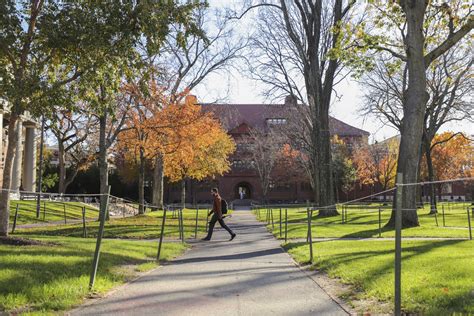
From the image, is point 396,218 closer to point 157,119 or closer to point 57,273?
point 57,273

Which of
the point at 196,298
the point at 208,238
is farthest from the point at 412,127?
the point at 196,298

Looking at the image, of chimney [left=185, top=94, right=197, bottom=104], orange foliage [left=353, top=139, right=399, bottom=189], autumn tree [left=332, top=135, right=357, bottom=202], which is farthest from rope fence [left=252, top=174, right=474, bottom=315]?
orange foliage [left=353, top=139, right=399, bottom=189]

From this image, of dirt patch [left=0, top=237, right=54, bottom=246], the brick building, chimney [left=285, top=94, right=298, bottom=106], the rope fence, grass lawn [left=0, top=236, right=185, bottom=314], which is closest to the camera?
the rope fence

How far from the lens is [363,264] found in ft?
31.4

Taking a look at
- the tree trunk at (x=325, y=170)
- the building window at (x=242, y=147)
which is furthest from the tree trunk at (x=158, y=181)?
the building window at (x=242, y=147)

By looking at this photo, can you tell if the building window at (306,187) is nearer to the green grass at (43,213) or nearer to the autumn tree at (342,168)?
the autumn tree at (342,168)

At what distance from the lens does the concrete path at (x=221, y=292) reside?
6.10 meters

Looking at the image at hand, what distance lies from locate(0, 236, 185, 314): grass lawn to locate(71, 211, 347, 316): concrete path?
1.39 ft

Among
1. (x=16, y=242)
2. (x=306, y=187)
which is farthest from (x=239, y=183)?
(x=16, y=242)

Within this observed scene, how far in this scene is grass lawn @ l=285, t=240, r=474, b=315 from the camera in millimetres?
6004

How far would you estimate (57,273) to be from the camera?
783cm

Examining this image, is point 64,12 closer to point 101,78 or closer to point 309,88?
point 101,78

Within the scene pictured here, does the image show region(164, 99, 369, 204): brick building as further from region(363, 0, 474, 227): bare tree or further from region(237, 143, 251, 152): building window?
region(363, 0, 474, 227): bare tree

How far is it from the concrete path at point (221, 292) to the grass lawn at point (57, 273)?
423 millimetres
